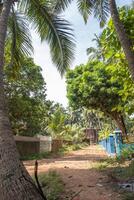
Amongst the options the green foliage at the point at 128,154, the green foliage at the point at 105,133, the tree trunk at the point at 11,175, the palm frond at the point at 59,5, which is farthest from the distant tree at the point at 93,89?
the tree trunk at the point at 11,175

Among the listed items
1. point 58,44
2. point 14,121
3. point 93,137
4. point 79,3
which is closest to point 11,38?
point 58,44

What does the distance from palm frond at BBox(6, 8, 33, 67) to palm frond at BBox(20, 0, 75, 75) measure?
319 mm

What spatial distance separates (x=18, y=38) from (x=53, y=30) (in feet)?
3.58

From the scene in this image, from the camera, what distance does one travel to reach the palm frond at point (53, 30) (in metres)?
7.94

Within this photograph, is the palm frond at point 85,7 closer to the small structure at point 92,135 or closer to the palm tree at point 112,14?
the palm tree at point 112,14

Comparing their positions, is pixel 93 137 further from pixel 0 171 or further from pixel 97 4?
pixel 0 171

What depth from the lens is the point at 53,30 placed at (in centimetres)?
799

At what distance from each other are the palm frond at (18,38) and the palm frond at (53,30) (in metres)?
0.32

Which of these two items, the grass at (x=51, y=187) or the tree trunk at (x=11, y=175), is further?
the grass at (x=51, y=187)

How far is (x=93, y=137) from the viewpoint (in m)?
45.3

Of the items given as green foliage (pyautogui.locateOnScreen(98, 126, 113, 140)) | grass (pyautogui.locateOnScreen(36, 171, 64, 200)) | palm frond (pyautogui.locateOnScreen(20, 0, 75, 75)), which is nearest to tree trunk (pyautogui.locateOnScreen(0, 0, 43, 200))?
grass (pyautogui.locateOnScreen(36, 171, 64, 200))

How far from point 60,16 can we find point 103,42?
8.53 feet

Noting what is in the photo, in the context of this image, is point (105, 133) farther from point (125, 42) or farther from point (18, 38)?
point (125, 42)

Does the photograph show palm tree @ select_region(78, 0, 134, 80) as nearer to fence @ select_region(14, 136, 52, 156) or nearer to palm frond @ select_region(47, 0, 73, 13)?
palm frond @ select_region(47, 0, 73, 13)
